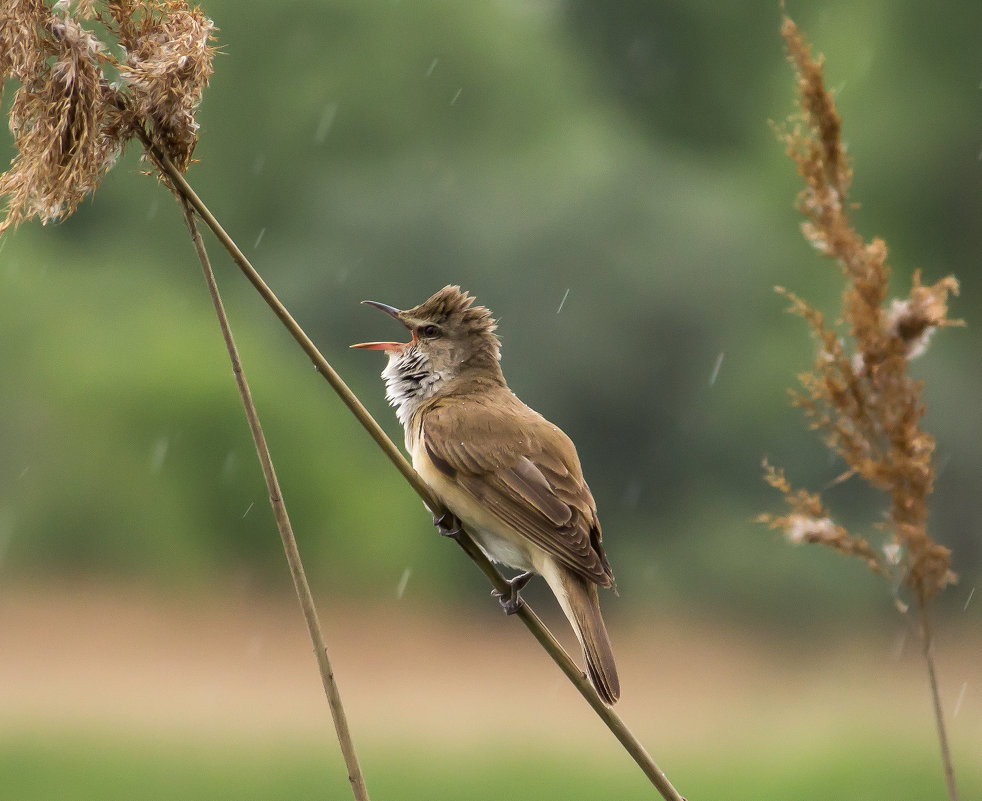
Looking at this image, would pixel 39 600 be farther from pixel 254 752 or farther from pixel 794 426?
pixel 794 426

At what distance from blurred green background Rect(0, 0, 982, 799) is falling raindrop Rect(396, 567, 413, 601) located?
94mm

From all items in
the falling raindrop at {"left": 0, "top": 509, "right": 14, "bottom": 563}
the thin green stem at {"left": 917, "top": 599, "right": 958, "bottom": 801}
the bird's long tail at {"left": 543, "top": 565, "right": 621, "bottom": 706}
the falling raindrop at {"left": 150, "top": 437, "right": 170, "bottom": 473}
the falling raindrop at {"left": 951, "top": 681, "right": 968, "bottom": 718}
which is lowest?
the thin green stem at {"left": 917, "top": 599, "right": 958, "bottom": 801}

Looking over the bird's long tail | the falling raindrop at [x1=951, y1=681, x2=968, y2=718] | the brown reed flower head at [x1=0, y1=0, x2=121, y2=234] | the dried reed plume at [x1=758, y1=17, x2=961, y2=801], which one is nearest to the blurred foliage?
the falling raindrop at [x1=951, y1=681, x2=968, y2=718]

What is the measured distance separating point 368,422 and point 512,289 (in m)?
7.41

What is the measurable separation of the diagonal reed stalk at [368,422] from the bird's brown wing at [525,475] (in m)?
0.53

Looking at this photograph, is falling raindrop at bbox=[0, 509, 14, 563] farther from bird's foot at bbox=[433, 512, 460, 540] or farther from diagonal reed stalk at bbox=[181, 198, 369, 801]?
diagonal reed stalk at bbox=[181, 198, 369, 801]

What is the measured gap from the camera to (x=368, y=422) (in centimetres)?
189

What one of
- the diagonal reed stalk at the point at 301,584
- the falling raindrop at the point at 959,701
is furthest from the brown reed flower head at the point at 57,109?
the falling raindrop at the point at 959,701

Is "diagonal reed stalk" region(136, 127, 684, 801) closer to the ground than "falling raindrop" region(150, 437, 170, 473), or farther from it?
closer to the ground

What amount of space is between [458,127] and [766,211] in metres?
3.13

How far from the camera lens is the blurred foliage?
9.53 meters

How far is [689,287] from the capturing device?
9844mm

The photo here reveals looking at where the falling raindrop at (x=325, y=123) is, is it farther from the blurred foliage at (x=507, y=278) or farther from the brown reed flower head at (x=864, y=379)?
the brown reed flower head at (x=864, y=379)

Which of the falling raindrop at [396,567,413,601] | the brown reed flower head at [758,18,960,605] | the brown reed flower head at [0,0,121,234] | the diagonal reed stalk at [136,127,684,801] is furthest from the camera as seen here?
the falling raindrop at [396,567,413,601]
